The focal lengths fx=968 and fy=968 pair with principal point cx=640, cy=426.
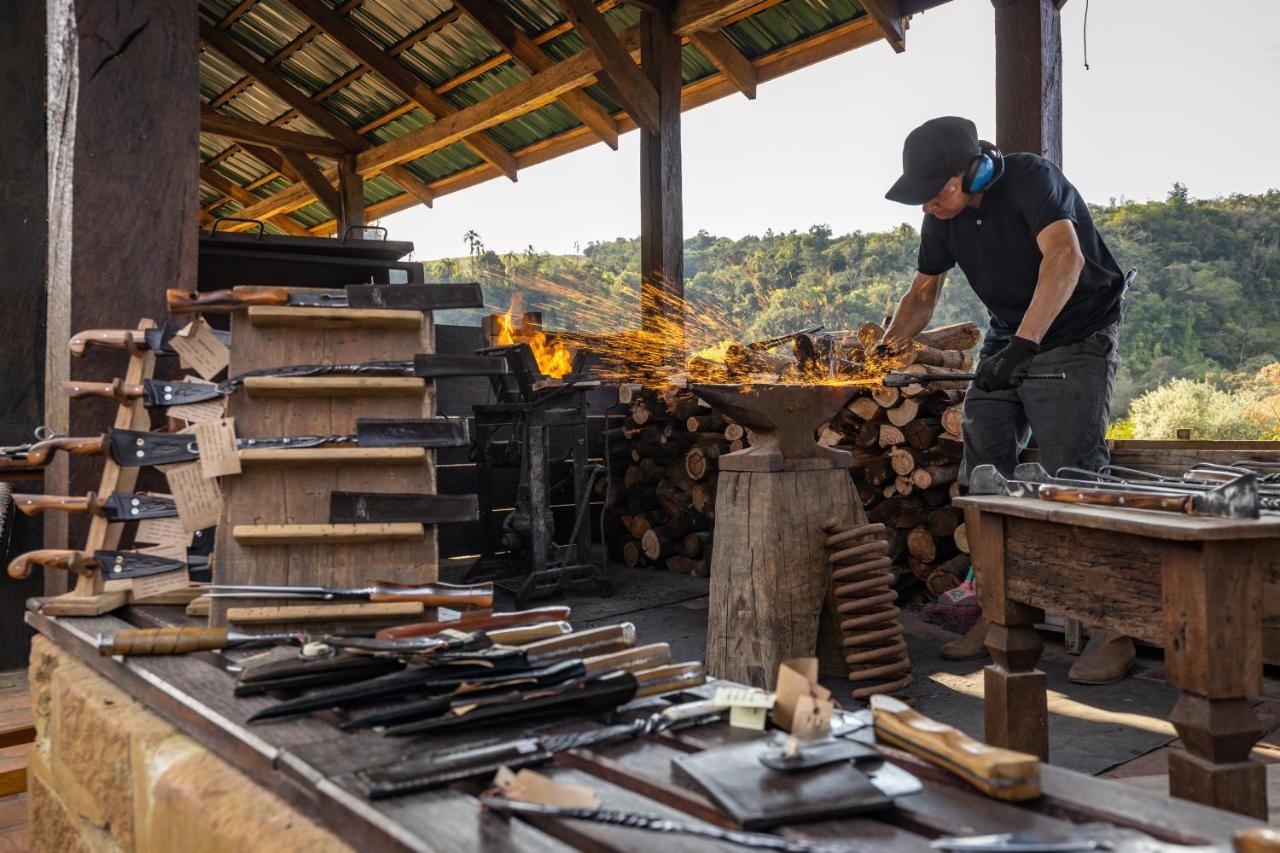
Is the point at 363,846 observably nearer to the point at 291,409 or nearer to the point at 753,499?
the point at 291,409

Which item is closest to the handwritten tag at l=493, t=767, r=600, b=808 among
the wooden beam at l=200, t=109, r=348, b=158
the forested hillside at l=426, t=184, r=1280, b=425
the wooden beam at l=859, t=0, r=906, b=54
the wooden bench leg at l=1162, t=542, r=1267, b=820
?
the wooden bench leg at l=1162, t=542, r=1267, b=820

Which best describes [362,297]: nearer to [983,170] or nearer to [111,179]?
[111,179]

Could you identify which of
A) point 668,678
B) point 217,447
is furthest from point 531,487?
point 668,678

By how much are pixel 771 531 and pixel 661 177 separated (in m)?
4.20

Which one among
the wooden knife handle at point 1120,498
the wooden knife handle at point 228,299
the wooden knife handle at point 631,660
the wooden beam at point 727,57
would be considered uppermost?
the wooden beam at point 727,57

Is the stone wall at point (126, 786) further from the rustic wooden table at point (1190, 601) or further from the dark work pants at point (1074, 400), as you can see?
the dark work pants at point (1074, 400)

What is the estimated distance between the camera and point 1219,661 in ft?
5.71

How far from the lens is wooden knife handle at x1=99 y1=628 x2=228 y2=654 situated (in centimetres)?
186

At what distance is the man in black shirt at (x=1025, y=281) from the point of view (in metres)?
3.24

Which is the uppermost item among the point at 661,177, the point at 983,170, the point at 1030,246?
the point at 661,177

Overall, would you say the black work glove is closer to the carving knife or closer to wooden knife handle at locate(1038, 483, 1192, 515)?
wooden knife handle at locate(1038, 483, 1192, 515)

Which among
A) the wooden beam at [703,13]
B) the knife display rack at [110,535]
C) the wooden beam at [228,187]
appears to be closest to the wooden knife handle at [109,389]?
the knife display rack at [110,535]

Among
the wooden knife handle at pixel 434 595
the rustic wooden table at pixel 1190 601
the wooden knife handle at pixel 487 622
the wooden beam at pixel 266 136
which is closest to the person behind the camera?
the rustic wooden table at pixel 1190 601

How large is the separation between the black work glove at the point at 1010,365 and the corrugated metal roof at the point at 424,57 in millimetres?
4052
